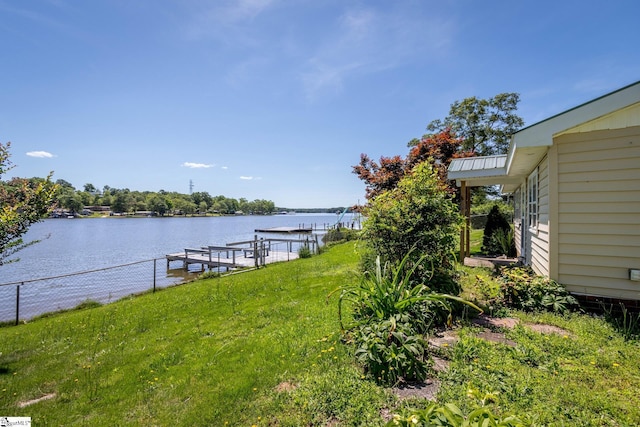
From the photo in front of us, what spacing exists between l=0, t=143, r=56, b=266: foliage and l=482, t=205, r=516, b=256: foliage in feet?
39.8

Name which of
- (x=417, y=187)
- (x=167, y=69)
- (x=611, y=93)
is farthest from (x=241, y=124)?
(x=611, y=93)

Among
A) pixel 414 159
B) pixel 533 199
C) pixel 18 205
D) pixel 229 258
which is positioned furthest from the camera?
pixel 229 258

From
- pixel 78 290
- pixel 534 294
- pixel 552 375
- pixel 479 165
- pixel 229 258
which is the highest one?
pixel 479 165

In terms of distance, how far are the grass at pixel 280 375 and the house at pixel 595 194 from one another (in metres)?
0.70

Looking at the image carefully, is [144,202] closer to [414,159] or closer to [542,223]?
[414,159]

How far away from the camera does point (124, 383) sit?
11.1 ft

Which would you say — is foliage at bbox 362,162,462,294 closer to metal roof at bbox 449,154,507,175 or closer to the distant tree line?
metal roof at bbox 449,154,507,175

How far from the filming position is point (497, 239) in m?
10.5

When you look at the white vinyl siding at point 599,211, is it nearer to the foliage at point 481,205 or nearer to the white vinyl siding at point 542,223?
the white vinyl siding at point 542,223

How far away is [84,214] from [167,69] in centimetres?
8327

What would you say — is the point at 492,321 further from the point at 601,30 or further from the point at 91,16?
the point at 91,16

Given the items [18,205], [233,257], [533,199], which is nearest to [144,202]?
[233,257]

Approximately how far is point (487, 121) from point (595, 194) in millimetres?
18162

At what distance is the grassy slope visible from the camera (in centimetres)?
265
